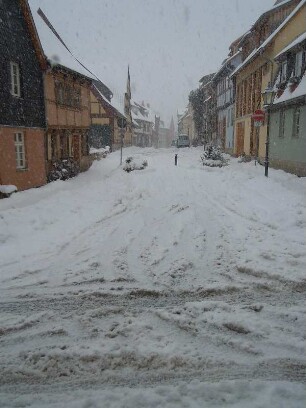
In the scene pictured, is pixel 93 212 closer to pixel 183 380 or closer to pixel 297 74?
pixel 183 380

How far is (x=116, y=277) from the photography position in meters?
5.63

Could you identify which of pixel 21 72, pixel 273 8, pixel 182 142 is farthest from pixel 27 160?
pixel 182 142

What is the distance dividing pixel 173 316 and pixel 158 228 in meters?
4.09

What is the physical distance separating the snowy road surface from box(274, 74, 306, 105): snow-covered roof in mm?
7331

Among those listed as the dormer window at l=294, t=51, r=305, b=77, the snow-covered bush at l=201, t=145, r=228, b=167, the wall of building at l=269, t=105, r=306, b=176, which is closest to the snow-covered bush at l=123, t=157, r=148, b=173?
the snow-covered bush at l=201, t=145, r=228, b=167

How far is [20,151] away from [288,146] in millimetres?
12508

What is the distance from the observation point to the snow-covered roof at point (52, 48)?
1666cm

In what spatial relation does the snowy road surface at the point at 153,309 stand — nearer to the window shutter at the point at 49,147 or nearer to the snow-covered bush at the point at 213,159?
the window shutter at the point at 49,147

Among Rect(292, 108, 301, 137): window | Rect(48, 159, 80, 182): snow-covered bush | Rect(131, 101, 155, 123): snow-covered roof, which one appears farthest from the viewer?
Rect(131, 101, 155, 123): snow-covered roof

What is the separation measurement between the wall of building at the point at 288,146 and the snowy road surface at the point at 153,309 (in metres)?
7.50

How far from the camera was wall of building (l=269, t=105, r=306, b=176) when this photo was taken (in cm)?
1552

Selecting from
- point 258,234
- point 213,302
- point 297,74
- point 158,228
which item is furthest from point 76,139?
point 213,302

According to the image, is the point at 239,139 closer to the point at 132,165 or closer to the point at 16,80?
the point at 132,165

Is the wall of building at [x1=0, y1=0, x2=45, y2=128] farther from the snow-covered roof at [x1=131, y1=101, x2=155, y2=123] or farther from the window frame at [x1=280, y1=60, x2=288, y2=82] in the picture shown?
the snow-covered roof at [x1=131, y1=101, x2=155, y2=123]
